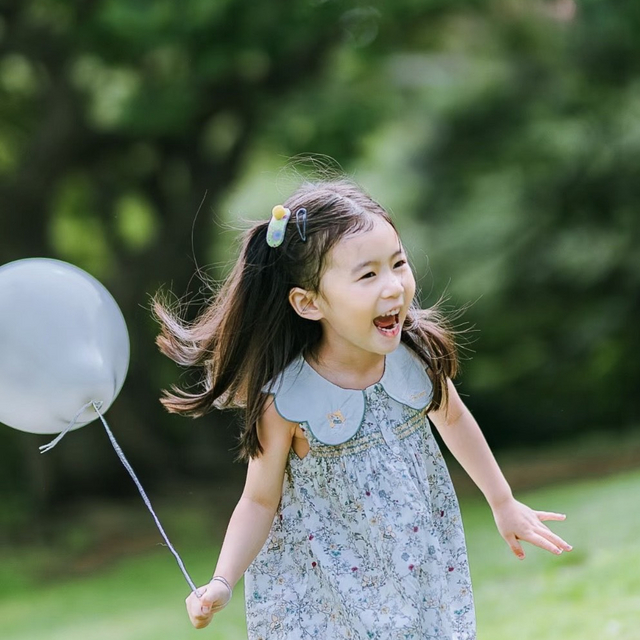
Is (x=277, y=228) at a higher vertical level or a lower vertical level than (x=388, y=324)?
higher

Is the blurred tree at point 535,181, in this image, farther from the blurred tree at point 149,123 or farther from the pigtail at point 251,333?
the pigtail at point 251,333

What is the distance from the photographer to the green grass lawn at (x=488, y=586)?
168 inches

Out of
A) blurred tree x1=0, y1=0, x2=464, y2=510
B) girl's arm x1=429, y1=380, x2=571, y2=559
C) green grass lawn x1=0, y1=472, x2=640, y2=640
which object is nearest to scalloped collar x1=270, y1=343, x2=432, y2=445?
girl's arm x1=429, y1=380, x2=571, y2=559

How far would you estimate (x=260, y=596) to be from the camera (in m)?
2.49

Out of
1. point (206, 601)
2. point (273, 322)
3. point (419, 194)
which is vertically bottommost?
point (419, 194)

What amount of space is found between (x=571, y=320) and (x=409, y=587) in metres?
9.70

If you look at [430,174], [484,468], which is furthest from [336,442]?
[430,174]

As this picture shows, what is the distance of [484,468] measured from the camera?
2.63 m

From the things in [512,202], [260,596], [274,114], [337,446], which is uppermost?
[337,446]

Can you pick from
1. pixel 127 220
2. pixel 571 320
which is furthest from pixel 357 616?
pixel 127 220

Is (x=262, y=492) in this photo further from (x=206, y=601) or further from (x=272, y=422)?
(x=206, y=601)

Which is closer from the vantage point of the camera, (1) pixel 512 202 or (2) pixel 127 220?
(1) pixel 512 202

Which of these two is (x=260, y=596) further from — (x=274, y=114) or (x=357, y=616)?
(x=274, y=114)

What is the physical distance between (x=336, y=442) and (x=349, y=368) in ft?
0.61
